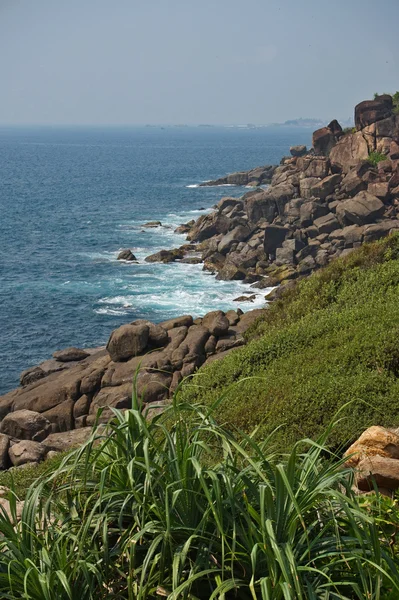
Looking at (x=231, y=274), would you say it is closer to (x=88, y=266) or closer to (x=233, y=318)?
(x=88, y=266)

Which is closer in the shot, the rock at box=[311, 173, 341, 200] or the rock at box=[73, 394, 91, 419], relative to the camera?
the rock at box=[73, 394, 91, 419]

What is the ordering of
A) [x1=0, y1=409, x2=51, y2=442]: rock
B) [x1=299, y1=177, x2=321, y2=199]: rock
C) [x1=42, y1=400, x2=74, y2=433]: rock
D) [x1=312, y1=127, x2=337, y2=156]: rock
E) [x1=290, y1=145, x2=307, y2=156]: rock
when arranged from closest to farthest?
[x1=0, y1=409, x2=51, y2=442]: rock < [x1=42, y1=400, x2=74, y2=433]: rock < [x1=299, y1=177, x2=321, y2=199]: rock < [x1=312, y1=127, x2=337, y2=156]: rock < [x1=290, y1=145, x2=307, y2=156]: rock

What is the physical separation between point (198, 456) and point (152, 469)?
57 centimetres

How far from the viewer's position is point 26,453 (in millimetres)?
20531

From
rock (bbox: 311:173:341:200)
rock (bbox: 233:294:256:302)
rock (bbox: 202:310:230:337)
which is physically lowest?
rock (bbox: 233:294:256:302)

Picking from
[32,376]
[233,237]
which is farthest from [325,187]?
[32,376]

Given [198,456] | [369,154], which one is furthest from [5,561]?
[369,154]

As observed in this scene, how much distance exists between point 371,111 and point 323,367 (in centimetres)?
6703

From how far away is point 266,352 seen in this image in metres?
18.6

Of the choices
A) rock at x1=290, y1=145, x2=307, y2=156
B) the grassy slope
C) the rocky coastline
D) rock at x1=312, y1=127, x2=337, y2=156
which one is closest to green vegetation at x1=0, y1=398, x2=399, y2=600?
the grassy slope

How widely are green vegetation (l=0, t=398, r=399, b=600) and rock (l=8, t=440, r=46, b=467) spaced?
14478 mm

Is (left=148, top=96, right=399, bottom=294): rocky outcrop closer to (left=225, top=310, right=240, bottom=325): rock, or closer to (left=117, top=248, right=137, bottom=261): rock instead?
(left=117, top=248, right=137, bottom=261): rock

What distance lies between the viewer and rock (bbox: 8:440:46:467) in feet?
66.6

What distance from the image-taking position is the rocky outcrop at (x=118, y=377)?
2519 centimetres
